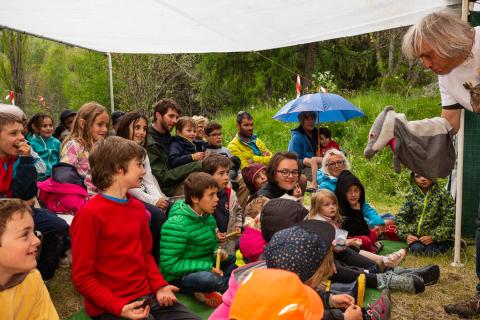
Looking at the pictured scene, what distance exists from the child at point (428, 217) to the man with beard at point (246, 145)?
196 cm

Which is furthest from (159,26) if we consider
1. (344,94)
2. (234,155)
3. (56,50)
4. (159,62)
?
(56,50)

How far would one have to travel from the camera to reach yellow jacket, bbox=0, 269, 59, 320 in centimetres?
190

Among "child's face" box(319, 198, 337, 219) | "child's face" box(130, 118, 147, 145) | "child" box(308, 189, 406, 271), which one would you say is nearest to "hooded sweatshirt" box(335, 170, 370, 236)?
"child" box(308, 189, 406, 271)

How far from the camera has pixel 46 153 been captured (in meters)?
4.54

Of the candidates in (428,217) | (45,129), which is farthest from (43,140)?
(428,217)

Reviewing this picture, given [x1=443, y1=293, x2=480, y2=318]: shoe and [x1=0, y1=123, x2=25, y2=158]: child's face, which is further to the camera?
[x1=0, y1=123, x2=25, y2=158]: child's face

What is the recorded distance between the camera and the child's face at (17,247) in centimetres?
185

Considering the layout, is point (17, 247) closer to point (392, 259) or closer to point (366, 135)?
point (392, 259)

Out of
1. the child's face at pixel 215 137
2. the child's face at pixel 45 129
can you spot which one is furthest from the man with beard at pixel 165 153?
the child's face at pixel 45 129

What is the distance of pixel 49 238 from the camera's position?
3184mm

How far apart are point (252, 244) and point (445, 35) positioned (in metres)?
1.87

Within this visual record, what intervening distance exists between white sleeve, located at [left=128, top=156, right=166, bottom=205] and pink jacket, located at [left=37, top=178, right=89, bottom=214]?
17.8 inches

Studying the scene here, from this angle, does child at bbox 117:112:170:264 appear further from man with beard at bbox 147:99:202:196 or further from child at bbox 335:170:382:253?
child at bbox 335:170:382:253

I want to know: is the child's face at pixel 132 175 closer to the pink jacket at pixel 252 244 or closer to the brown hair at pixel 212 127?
the pink jacket at pixel 252 244
